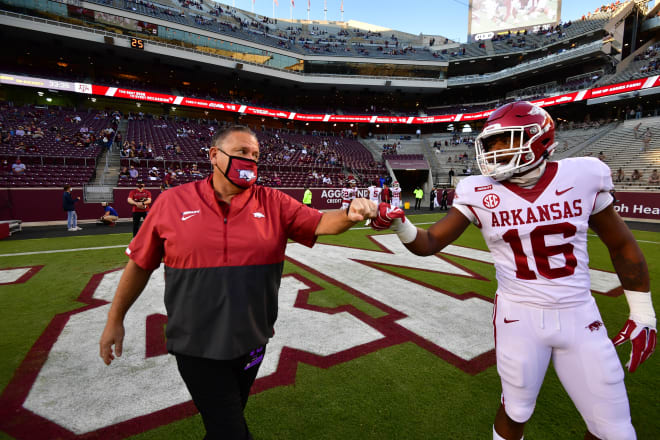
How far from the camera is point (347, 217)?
180 centimetres

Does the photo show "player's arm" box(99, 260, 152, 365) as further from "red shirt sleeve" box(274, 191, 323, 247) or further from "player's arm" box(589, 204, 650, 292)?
"player's arm" box(589, 204, 650, 292)

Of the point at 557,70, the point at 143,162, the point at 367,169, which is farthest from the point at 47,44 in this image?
the point at 557,70

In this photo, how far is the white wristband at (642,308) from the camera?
1.90 meters

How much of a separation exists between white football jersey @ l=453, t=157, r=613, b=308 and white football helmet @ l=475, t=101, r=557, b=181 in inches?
5.7

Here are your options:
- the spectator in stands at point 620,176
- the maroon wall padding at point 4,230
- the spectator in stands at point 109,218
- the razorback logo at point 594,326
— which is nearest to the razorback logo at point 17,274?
the maroon wall padding at point 4,230

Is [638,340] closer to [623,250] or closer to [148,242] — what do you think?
[623,250]

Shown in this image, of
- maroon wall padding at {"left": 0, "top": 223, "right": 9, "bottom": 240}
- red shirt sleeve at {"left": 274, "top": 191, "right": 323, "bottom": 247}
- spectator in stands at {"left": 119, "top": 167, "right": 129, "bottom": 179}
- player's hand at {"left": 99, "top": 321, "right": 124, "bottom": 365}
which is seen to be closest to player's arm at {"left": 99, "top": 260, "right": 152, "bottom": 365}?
player's hand at {"left": 99, "top": 321, "right": 124, "bottom": 365}

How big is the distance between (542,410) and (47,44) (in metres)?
43.4

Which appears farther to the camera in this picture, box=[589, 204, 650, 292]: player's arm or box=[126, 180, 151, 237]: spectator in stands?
box=[126, 180, 151, 237]: spectator in stands

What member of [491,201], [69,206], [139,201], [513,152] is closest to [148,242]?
[491,201]

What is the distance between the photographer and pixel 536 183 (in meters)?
1.94

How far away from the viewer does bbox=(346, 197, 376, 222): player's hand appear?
1.69 m

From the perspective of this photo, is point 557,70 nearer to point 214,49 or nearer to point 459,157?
point 459,157

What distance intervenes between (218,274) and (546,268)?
1.86m
